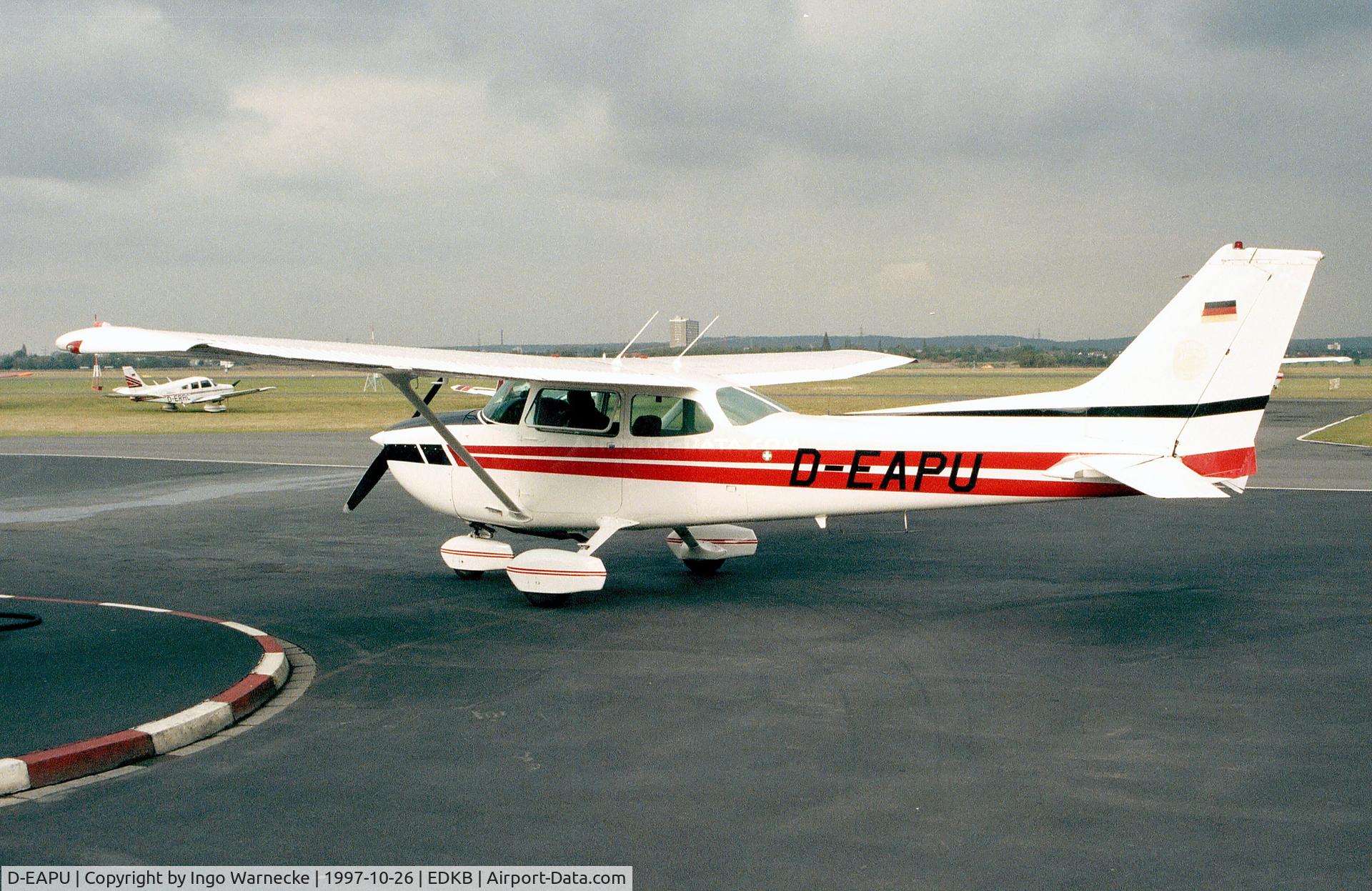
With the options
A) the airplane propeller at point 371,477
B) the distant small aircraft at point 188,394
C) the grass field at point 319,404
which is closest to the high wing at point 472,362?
the airplane propeller at point 371,477

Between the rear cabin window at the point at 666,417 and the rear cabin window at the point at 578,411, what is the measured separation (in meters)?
0.21

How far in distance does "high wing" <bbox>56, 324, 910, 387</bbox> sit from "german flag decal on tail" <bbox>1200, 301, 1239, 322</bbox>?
4518 millimetres

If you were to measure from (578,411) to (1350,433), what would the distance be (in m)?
29.5

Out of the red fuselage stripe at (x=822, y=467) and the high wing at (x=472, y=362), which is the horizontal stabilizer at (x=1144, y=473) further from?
the high wing at (x=472, y=362)

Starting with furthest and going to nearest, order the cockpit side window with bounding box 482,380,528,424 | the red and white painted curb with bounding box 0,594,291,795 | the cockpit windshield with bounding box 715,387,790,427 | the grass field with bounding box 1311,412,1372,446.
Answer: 1. the grass field with bounding box 1311,412,1372,446
2. the cockpit side window with bounding box 482,380,528,424
3. the cockpit windshield with bounding box 715,387,790,427
4. the red and white painted curb with bounding box 0,594,291,795

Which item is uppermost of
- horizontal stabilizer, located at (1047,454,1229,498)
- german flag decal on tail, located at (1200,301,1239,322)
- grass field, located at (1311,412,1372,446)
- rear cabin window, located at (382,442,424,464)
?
german flag decal on tail, located at (1200,301,1239,322)

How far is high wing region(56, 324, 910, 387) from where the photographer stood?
8359mm

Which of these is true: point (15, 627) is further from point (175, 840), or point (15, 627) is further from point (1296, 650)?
point (1296, 650)

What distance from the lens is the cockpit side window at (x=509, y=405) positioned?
1163 centimetres

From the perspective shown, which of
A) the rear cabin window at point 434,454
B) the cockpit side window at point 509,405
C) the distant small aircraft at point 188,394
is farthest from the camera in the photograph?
the distant small aircraft at point 188,394

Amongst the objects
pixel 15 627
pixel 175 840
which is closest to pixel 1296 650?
pixel 175 840

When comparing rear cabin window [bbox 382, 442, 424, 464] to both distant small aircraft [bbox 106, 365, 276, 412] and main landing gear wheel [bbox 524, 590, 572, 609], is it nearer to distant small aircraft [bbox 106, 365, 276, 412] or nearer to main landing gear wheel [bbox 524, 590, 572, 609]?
main landing gear wheel [bbox 524, 590, 572, 609]

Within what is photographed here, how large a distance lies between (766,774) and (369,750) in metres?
2.26

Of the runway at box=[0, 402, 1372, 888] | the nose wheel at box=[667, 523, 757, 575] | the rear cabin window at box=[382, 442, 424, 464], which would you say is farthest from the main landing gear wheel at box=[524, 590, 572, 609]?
the rear cabin window at box=[382, 442, 424, 464]
